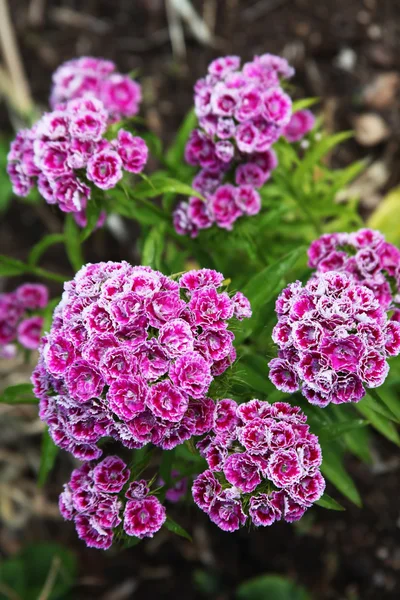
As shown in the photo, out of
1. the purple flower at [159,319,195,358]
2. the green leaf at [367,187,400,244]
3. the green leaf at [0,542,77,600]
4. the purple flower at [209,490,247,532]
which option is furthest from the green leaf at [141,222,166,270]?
the green leaf at [0,542,77,600]

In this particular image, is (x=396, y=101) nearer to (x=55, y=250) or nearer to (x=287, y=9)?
(x=287, y=9)

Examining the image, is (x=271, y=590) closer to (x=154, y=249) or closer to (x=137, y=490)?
(x=137, y=490)

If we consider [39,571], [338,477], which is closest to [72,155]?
[338,477]

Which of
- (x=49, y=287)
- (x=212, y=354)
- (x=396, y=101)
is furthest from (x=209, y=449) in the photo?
(x=396, y=101)

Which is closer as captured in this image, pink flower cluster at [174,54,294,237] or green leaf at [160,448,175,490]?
green leaf at [160,448,175,490]

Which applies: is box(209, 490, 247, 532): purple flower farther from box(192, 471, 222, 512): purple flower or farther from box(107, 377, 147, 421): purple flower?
box(107, 377, 147, 421): purple flower

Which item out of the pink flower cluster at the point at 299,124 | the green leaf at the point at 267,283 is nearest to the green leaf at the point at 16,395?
the green leaf at the point at 267,283
